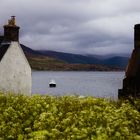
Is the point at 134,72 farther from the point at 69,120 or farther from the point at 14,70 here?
the point at 14,70

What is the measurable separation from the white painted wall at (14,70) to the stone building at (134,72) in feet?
56.7

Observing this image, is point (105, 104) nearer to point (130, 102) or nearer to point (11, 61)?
point (130, 102)

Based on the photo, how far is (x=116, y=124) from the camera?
1243 cm

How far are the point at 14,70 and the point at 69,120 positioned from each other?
69.3 feet

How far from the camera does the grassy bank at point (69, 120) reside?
36.2ft

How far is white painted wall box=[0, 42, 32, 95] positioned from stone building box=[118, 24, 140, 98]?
56.7 ft

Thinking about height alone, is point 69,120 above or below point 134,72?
below

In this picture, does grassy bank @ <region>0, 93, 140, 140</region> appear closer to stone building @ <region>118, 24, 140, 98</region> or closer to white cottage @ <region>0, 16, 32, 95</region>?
stone building @ <region>118, 24, 140, 98</region>

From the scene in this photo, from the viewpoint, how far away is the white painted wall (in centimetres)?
3317

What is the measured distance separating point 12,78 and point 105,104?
682 inches

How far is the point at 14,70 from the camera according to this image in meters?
33.7

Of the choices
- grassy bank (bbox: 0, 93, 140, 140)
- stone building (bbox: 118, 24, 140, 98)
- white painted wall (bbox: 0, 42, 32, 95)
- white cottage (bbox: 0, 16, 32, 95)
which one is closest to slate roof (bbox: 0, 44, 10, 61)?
white cottage (bbox: 0, 16, 32, 95)

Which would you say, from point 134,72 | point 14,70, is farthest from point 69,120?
point 14,70

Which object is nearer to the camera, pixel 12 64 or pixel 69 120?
pixel 69 120
